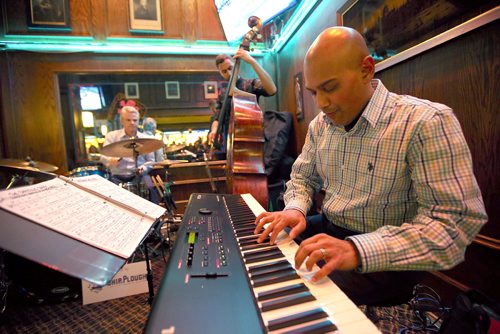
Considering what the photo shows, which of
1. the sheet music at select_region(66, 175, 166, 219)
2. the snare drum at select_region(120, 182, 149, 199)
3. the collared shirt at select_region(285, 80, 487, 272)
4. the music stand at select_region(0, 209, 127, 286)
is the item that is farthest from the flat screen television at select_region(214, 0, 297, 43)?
the music stand at select_region(0, 209, 127, 286)

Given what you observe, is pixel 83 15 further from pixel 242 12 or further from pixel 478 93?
pixel 478 93

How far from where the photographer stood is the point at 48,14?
352 centimetres

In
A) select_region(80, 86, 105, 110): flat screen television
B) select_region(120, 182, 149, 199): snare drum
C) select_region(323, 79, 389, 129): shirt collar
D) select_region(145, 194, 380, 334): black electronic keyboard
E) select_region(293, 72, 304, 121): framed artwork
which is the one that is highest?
select_region(80, 86, 105, 110): flat screen television

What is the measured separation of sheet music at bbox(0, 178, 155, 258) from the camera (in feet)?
1.99

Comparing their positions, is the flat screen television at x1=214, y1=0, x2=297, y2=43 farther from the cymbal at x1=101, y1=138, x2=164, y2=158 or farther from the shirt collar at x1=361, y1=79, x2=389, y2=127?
the shirt collar at x1=361, y1=79, x2=389, y2=127

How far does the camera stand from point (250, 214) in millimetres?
1172

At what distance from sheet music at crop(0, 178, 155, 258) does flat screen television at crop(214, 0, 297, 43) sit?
2725mm

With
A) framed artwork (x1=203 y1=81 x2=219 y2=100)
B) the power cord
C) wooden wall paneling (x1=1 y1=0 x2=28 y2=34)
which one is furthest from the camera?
framed artwork (x1=203 y1=81 x2=219 y2=100)

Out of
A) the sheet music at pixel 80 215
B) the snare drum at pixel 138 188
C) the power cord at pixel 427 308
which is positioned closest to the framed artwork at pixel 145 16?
the snare drum at pixel 138 188

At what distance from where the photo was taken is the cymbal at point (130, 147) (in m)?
2.57

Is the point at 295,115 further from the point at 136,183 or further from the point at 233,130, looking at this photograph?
the point at 136,183

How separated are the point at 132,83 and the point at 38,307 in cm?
361

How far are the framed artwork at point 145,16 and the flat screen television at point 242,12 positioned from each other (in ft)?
2.96

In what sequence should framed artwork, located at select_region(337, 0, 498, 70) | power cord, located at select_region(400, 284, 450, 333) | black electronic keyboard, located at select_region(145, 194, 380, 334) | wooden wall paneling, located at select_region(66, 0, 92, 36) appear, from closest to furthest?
1. black electronic keyboard, located at select_region(145, 194, 380, 334)
2. framed artwork, located at select_region(337, 0, 498, 70)
3. power cord, located at select_region(400, 284, 450, 333)
4. wooden wall paneling, located at select_region(66, 0, 92, 36)
